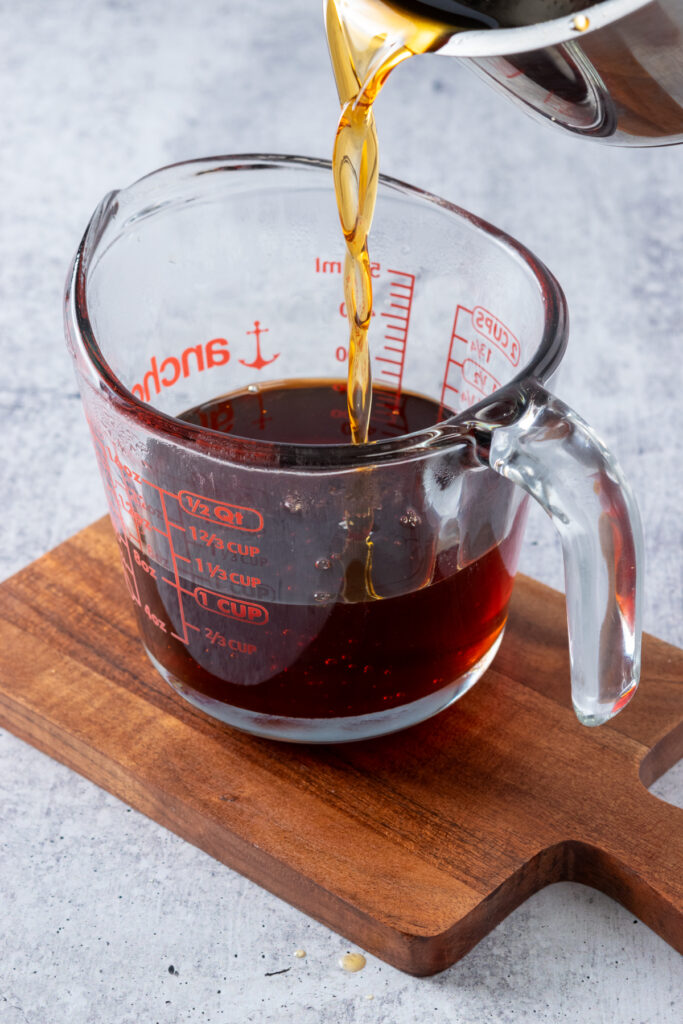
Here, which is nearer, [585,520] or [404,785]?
[585,520]

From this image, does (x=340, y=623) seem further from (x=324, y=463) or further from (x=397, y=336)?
(x=397, y=336)

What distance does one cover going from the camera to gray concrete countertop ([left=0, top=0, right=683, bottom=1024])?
982 mm

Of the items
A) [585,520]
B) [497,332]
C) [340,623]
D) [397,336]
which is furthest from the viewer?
[397,336]

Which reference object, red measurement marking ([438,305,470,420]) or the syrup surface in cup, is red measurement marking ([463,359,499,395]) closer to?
red measurement marking ([438,305,470,420])

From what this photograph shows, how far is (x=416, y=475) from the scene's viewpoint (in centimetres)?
89

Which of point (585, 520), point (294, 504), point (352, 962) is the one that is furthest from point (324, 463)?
point (352, 962)

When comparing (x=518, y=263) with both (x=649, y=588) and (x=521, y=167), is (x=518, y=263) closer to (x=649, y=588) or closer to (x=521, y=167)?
(x=649, y=588)

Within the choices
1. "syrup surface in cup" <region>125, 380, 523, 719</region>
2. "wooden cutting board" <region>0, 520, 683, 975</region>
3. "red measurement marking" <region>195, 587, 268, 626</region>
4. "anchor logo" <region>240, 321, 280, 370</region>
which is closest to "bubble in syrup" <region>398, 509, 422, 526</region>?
"syrup surface in cup" <region>125, 380, 523, 719</region>

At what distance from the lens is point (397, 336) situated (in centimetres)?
121

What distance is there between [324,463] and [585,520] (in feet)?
0.53

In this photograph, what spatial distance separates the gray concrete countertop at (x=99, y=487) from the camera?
38.7 inches

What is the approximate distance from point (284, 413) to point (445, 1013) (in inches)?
19.1

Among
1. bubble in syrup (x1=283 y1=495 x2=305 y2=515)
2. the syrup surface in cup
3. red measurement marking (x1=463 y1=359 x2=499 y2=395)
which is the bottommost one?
the syrup surface in cup

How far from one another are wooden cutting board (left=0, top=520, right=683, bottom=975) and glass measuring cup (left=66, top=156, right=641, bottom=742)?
4cm
